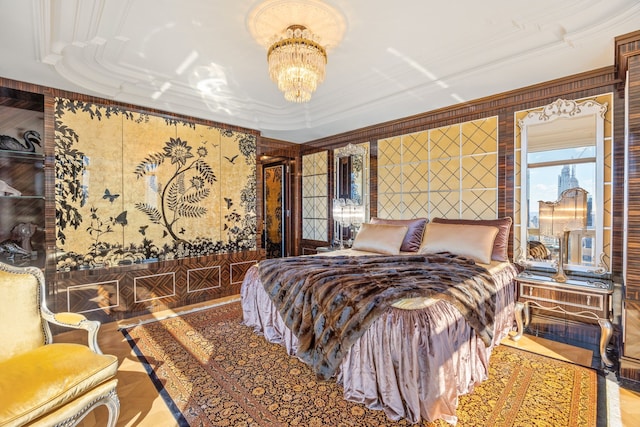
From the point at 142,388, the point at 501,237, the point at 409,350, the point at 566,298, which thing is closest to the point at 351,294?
the point at 409,350

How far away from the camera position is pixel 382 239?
3.77 meters

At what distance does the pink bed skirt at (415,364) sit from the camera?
174cm

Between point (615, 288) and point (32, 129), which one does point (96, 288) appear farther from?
point (615, 288)

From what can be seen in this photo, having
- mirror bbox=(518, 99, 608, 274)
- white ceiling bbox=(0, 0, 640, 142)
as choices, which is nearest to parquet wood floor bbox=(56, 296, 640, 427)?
mirror bbox=(518, 99, 608, 274)

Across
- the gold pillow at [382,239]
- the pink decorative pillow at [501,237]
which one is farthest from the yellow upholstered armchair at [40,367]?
the pink decorative pillow at [501,237]

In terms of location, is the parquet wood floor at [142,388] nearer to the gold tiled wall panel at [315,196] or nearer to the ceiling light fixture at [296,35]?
the ceiling light fixture at [296,35]

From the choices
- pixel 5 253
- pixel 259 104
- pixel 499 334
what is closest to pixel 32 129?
pixel 5 253

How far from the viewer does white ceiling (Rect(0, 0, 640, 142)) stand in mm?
2232

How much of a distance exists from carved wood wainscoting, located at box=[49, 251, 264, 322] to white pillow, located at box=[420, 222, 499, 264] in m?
2.86

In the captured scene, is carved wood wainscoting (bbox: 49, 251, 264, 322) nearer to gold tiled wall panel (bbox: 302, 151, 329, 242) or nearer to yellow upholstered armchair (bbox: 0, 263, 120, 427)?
gold tiled wall panel (bbox: 302, 151, 329, 242)

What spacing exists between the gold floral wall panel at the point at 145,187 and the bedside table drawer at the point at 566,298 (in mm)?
3784

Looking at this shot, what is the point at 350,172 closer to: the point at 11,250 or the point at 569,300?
the point at 569,300

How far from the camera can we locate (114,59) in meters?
2.95

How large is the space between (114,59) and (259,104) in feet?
5.69
